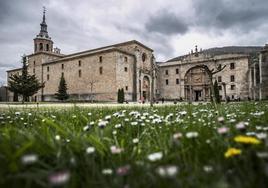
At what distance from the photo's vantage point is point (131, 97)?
46.1 metres

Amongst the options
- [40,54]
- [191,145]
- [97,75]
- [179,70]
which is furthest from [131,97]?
[191,145]

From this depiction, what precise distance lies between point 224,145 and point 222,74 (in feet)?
181

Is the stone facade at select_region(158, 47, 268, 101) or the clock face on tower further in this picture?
the clock face on tower

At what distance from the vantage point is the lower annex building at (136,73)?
145ft

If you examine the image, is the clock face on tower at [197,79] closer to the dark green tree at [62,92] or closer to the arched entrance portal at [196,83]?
the arched entrance portal at [196,83]

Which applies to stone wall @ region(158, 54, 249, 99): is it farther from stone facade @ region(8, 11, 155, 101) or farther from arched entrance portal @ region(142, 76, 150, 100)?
arched entrance portal @ region(142, 76, 150, 100)

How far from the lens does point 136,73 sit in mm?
47500

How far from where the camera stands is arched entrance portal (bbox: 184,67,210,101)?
181 feet

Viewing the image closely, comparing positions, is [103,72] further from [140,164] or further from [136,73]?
[140,164]

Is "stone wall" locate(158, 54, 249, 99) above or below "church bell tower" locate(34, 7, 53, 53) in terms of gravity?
below

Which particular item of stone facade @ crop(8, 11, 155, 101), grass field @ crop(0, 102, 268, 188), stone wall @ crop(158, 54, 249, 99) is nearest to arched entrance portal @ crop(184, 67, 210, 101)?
stone wall @ crop(158, 54, 249, 99)

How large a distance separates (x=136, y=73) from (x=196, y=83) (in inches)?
711

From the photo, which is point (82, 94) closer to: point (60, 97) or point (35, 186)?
point (60, 97)

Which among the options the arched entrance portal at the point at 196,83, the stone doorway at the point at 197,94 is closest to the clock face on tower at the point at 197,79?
the arched entrance portal at the point at 196,83
